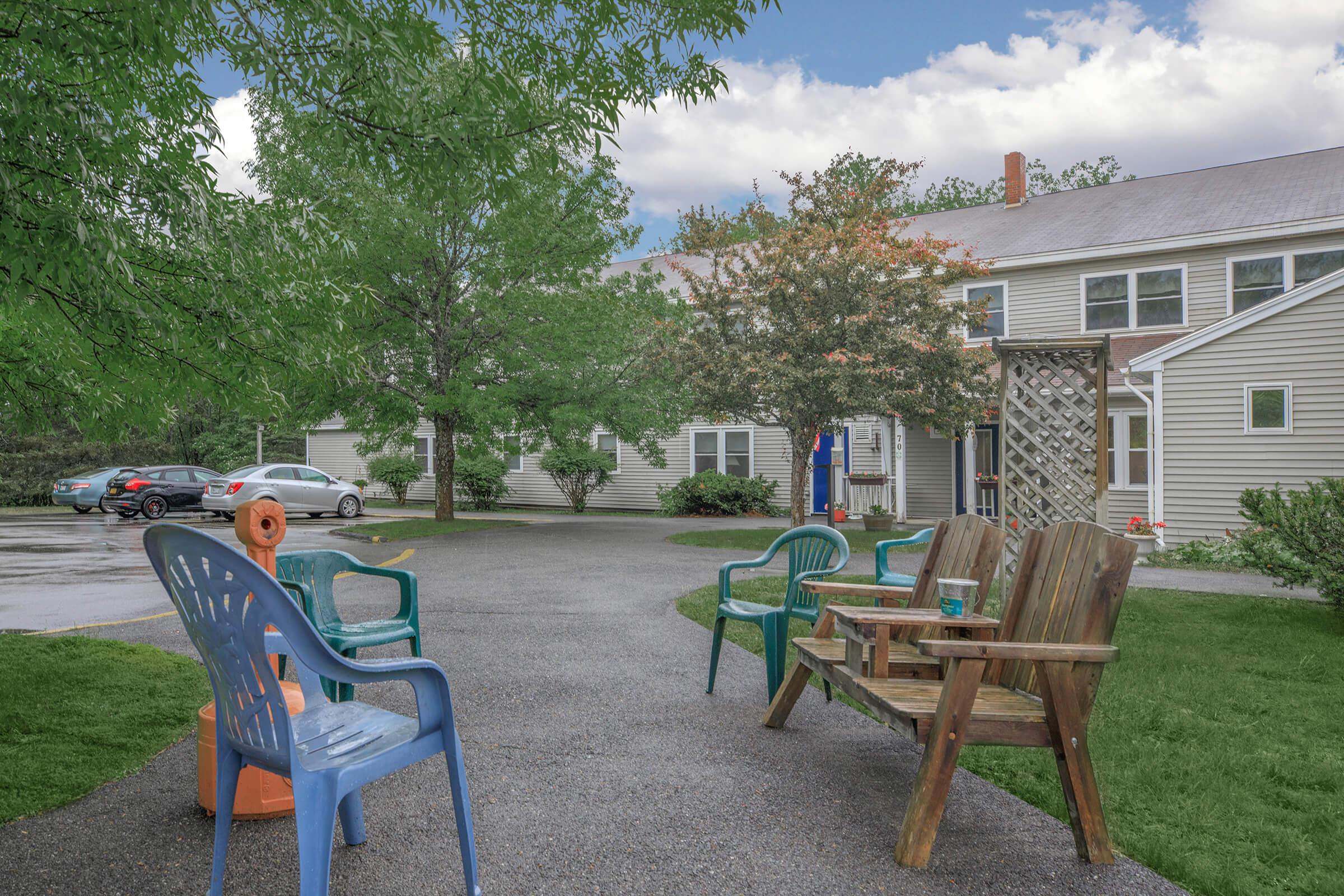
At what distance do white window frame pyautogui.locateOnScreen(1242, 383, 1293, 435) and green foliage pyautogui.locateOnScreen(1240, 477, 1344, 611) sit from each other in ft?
22.7

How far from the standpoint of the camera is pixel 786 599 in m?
5.37

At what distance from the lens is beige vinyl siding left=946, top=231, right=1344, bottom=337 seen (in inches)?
684

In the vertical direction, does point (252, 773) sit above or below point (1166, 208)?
below

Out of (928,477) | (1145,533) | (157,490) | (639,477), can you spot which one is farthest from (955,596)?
(157,490)

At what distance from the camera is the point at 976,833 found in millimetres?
3334

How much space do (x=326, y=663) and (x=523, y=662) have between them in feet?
12.7

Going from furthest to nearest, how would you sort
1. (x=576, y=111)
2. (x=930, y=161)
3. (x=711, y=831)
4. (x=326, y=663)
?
(x=930, y=161), (x=576, y=111), (x=711, y=831), (x=326, y=663)

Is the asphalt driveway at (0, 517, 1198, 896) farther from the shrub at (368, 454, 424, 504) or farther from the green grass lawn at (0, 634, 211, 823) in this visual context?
the shrub at (368, 454, 424, 504)

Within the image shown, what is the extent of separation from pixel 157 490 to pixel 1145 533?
21933 millimetres

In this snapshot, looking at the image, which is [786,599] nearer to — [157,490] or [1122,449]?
[1122,449]

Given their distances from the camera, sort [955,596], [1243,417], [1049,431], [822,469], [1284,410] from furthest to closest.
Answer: [822,469] → [1243,417] → [1284,410] → [1049,431] → [955,596]

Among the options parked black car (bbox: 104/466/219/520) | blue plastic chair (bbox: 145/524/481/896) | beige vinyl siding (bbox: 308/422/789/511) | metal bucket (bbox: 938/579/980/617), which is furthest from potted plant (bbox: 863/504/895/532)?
blue plastic chair (bbox: 145/524/481/896)

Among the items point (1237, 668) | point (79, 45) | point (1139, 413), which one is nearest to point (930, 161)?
point (1139, 413)

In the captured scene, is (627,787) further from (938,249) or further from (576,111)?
(938,249)
